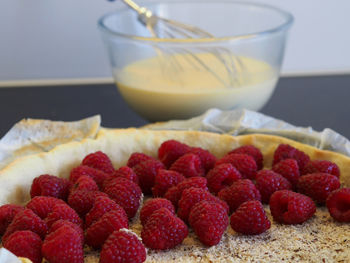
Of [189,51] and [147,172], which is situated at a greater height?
[189,51]

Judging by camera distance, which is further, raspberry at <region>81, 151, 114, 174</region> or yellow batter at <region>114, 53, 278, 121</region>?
yellow batter at <region>114, 53, 278, 121</region>

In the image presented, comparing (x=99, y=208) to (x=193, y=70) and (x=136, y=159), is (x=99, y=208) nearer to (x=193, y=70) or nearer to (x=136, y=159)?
(x=136, y=159)

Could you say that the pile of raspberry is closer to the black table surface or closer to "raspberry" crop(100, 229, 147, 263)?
"raspberry" crop(100, 229, 147, 263)

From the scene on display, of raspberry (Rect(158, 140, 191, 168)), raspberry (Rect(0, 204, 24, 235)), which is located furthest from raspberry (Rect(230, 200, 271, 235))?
raspberry (Rect(0, 204, 24, 235))

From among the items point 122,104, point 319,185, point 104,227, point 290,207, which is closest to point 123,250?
point 104,227

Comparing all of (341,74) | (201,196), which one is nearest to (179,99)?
(201,196)

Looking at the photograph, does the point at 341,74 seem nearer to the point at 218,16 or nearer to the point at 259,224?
the point at 218,16
